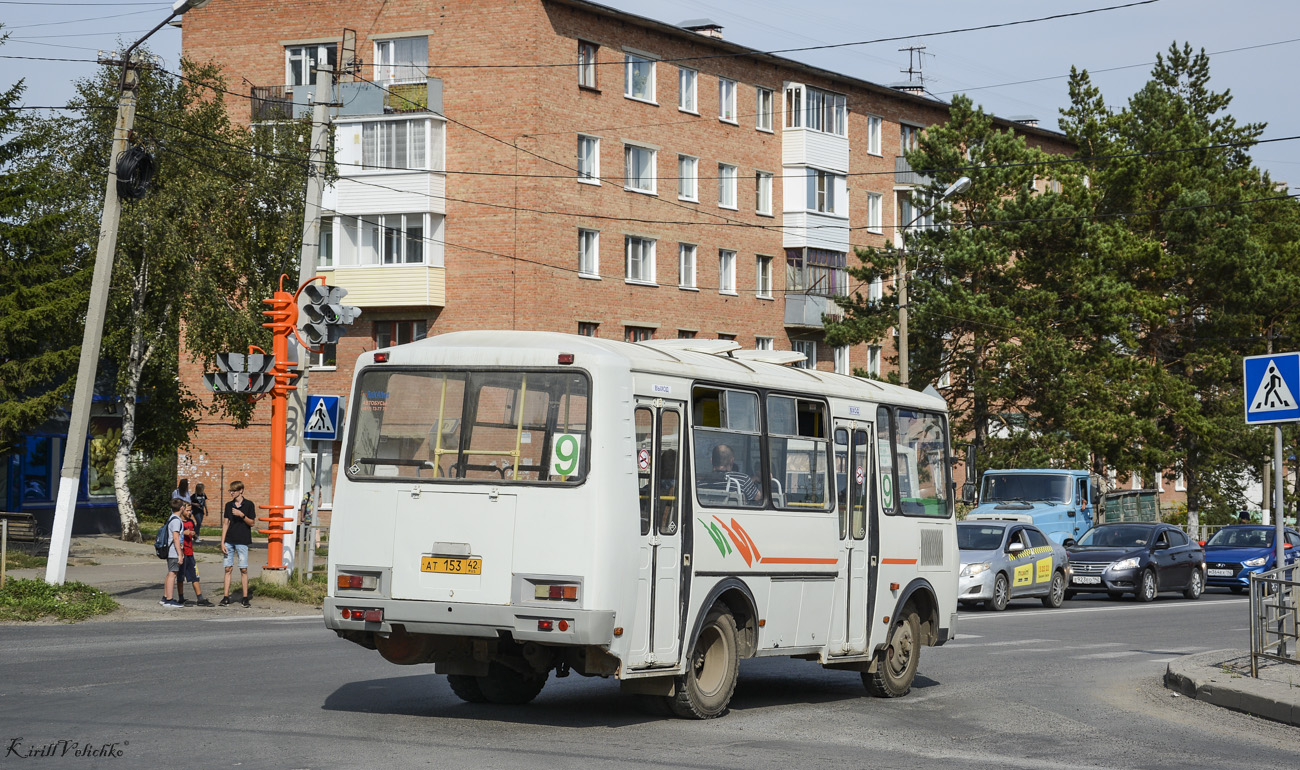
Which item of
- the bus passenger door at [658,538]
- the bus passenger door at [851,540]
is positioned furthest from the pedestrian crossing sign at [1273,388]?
the bus passenger door at [658,538]

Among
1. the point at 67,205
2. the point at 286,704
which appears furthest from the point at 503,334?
the point at 67,205

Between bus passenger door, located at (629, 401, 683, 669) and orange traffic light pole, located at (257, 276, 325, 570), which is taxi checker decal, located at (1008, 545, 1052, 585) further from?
bus passenger door, located at (629, 401, 683, 669)

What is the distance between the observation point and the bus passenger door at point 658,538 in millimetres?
10734

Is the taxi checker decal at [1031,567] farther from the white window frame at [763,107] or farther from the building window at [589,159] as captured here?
the white window frame at [763,107]

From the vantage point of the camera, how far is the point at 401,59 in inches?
1929

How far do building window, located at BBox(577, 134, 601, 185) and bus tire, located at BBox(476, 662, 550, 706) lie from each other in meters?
37.1

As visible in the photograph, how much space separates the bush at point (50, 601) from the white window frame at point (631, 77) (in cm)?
3254

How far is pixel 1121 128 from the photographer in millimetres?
58812

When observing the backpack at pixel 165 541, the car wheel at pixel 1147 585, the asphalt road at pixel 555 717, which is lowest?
the asphalt road at pixel 555 717

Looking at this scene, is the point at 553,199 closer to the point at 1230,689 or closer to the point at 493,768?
the point at 1230,689

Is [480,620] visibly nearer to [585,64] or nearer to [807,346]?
[585,64]

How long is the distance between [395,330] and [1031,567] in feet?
87.0

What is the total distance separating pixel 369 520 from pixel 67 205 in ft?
82.5

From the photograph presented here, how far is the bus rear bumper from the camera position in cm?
1022
